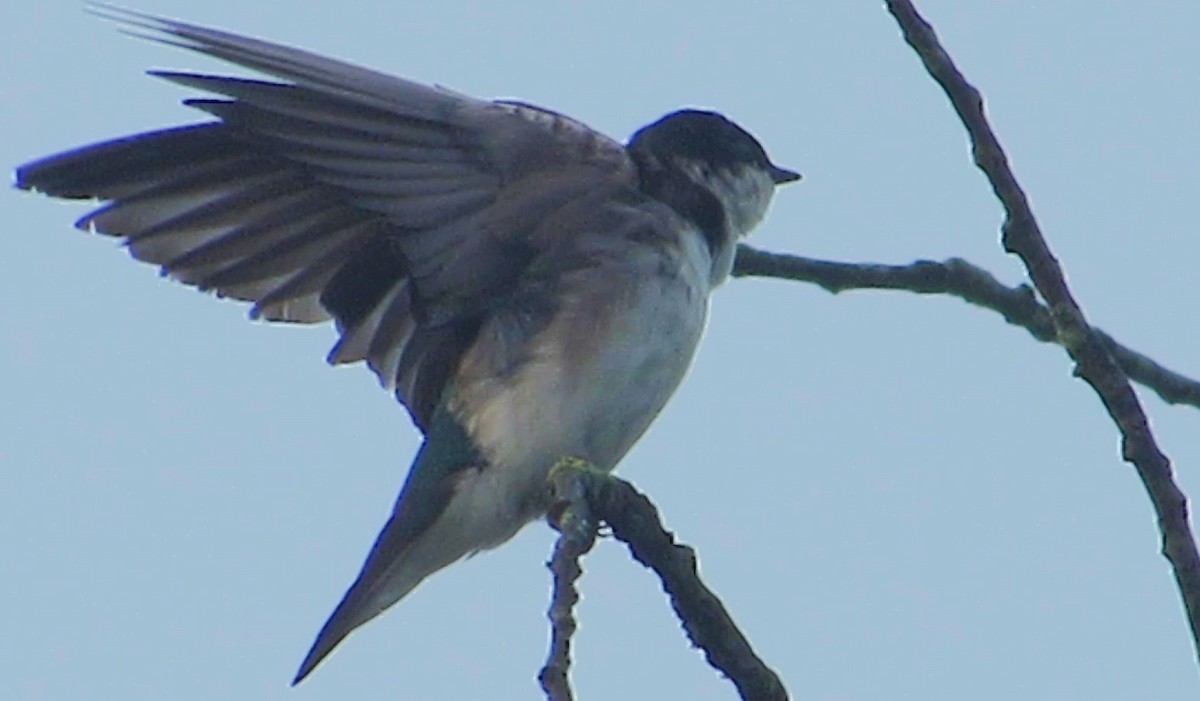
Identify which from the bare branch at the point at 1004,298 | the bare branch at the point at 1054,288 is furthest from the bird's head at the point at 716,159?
the bare branch at the point at 1054,288

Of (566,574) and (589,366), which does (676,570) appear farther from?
(589,366)

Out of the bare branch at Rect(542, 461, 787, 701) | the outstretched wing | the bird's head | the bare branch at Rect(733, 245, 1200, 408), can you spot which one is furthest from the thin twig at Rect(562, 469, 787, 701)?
the bird's head

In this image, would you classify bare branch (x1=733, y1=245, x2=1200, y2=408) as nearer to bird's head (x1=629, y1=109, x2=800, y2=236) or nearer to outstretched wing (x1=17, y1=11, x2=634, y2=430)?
outstretched wing (x1=17, y1=11, x2=634, y2=430)

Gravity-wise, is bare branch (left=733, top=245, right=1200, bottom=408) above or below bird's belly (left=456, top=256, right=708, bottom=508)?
below

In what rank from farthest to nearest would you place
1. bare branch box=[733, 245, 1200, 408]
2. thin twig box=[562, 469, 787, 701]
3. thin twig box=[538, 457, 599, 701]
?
1. bare branch box=[733, 245, 1200, 408]
2. thin twig box=[562, 469, 787, 701]
3. thin twig box=[538, 457, 599, 701]

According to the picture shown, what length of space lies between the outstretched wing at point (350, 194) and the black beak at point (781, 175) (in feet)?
2.36

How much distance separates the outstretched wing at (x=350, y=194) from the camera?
482 cm

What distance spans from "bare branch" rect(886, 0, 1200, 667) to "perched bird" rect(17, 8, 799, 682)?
1.81 metres

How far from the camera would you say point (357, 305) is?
5.43m

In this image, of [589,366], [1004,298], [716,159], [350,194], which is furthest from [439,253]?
[1004,298]

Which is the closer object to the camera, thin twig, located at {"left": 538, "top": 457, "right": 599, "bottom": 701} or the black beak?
thin twig, located at {"left": 538, "top": 457, "right": 599, "bottom": 701}

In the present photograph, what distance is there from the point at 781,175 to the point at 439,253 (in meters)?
1.45

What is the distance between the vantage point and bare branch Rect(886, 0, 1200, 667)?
120 inches

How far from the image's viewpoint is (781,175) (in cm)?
609
